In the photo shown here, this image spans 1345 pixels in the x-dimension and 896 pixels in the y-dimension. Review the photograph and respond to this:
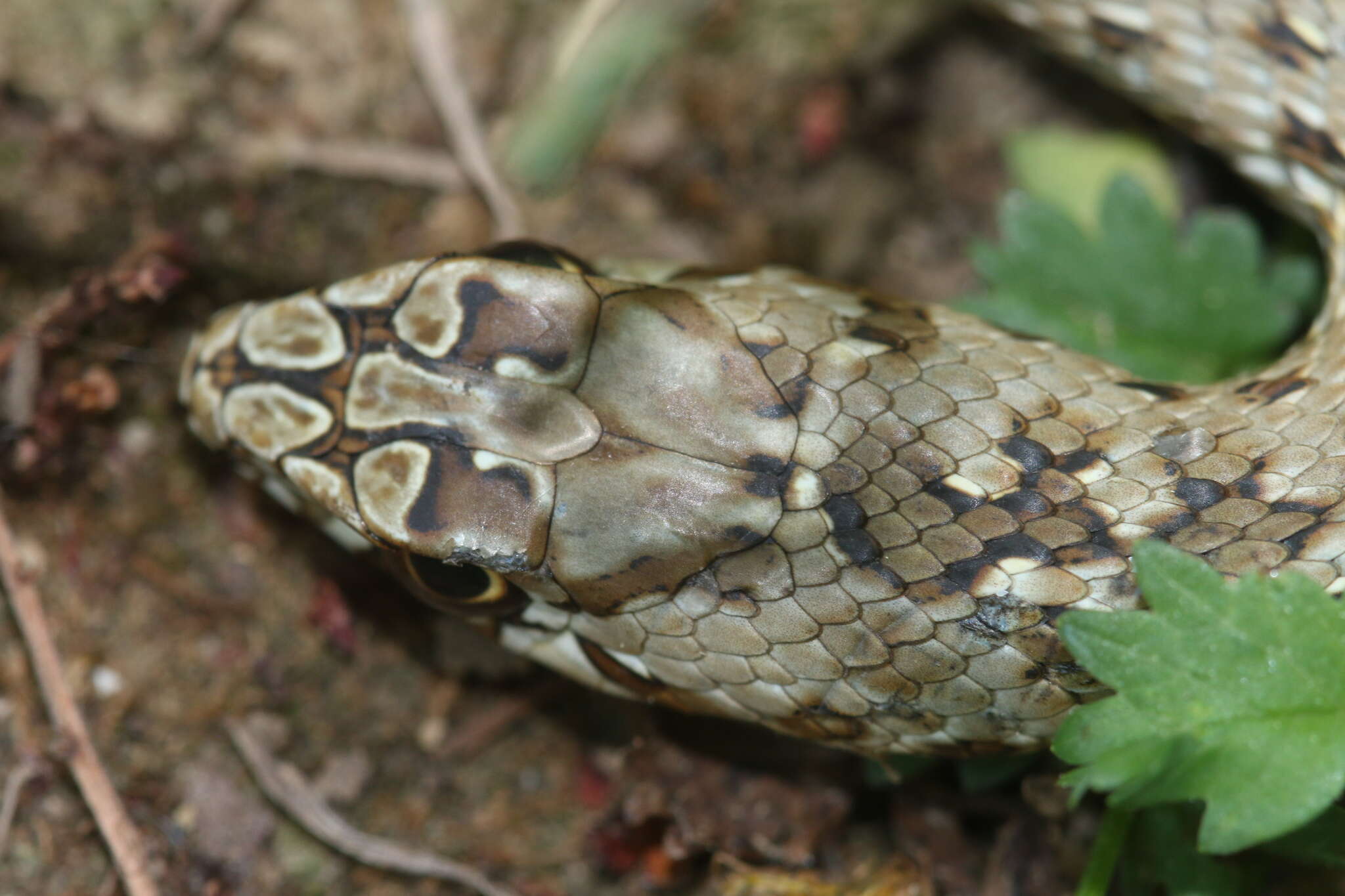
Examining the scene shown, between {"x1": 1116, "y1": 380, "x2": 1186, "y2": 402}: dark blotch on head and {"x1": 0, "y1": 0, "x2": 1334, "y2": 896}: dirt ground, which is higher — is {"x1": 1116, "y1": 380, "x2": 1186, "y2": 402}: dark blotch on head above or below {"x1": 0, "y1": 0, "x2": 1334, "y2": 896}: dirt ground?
above

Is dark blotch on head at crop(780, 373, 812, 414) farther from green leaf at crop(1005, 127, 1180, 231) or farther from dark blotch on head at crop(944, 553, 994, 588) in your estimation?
green leaf at crop(1005, 127, 1180, 231)

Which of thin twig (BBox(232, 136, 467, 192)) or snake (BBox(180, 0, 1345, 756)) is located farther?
thin twig (BBox(232, 136, 467, 192))

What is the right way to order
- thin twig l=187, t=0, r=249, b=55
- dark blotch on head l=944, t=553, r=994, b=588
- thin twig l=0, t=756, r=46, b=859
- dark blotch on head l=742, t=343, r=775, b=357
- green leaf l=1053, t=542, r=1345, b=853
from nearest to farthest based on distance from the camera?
1. green leaf l=1053, t=542, r=1345, b=853
2. dark blotch on head l=944, t=553, r=994, b=588
3. dark blotch on head l=742, t=343, r=775, b=357
4. thin twig l=0, t=756, r=46, b=859
5. thin twig l=187, t=0, r=249, b=55

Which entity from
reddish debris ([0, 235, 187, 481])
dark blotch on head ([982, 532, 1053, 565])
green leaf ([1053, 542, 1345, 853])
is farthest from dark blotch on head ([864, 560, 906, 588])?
reddish debris ([0, 235, 187, 481])

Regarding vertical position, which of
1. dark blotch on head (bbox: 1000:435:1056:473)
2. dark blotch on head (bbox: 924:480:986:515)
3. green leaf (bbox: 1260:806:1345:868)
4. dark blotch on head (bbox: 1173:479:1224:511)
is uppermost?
dark blotch on head (bbox: 1173:479:1224:511)

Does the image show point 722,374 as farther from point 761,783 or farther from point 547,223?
point 547,223

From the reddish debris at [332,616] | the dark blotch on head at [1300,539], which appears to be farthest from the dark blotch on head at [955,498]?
the reddish debris at [332,616]

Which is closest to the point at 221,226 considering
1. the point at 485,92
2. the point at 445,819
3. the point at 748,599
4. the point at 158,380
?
the point at 158,380

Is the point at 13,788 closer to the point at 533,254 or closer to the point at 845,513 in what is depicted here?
the point at 533,254

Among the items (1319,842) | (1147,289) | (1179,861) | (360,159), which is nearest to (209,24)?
(360,159)
